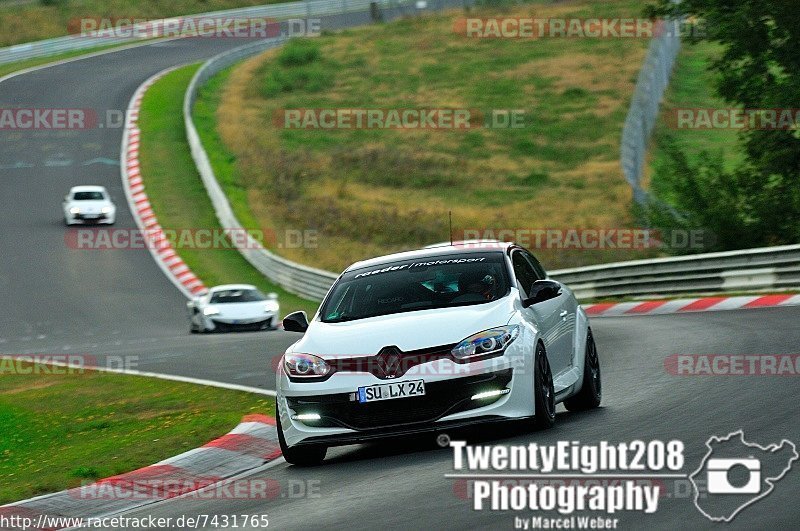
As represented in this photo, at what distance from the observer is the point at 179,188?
45594 millimetres

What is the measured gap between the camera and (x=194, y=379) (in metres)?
18.2

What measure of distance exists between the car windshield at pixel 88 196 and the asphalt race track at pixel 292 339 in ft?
3.12

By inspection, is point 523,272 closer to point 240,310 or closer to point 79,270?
point 240,310

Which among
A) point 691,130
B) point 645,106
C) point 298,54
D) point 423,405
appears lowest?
point 423,405

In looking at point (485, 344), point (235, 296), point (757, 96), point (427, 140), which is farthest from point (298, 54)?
point (485, 344)

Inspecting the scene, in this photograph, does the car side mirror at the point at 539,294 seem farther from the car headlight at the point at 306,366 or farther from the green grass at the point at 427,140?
the green grass at the point at 427,140

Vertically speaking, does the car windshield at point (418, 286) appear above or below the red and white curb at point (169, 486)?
above

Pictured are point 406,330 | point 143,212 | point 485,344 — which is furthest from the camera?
point 143,212

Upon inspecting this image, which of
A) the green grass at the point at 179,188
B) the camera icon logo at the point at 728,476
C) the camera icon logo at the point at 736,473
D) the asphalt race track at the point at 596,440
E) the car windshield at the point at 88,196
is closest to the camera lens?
the camera icon logo at the point at 736,473

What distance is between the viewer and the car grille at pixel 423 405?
9.94m

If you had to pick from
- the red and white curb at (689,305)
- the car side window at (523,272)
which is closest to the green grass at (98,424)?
the car side window at (523,272)

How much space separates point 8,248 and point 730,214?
21.6 m

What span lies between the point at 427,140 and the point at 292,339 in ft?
103

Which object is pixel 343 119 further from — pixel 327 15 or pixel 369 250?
pixel 327 15
